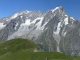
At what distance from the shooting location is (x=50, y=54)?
154m

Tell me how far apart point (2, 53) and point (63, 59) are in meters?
69.6

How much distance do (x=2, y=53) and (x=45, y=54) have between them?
51.4m

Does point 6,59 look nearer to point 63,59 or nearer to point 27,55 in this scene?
point 27,55

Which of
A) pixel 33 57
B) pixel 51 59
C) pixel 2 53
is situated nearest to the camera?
pixel 51 59

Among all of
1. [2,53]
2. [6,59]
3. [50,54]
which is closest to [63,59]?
[50,54]

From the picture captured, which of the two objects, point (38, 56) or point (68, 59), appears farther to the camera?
point (38, 56)

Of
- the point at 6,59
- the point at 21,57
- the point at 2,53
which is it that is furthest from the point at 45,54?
the point at 2,53

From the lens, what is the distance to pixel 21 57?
151m

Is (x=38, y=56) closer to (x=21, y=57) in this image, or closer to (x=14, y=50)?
(x=21, y=57)

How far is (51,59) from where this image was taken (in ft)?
443

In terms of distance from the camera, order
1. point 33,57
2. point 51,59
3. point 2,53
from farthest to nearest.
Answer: point 2,53, point 33,57, point 51,59

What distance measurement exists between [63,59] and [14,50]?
71.5 meters

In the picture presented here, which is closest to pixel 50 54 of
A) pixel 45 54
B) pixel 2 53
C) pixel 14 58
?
pixel 45 54

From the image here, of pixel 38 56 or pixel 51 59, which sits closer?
pixel 51 59
